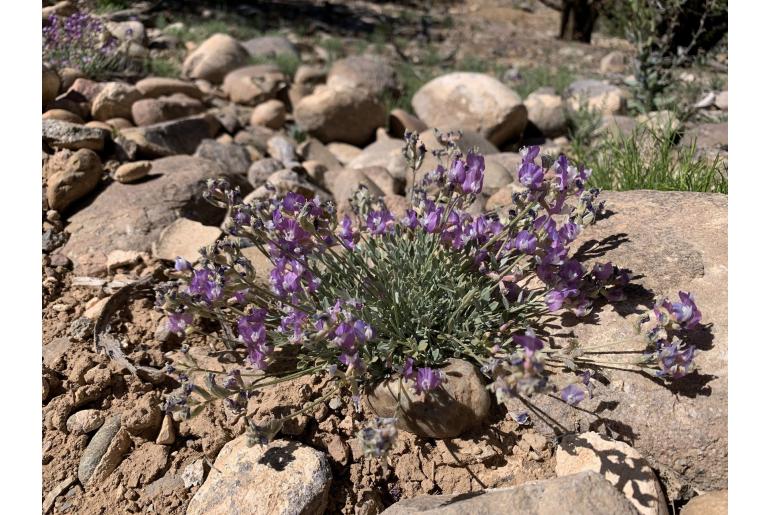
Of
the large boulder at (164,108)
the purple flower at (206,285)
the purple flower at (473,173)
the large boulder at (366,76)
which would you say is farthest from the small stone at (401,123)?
the purple flower at (206,285)

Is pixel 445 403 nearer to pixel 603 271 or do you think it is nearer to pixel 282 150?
pixel 603 271

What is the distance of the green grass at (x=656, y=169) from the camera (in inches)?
131

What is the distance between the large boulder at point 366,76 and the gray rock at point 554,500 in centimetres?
458

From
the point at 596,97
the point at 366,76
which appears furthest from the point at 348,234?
the point at 596,97

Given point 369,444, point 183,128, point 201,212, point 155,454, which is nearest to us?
point 369,444

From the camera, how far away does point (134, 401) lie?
Answer: 248 cm

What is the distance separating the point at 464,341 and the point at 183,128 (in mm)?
2942

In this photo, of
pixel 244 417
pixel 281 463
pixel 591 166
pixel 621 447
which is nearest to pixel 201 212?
pixel 244 417

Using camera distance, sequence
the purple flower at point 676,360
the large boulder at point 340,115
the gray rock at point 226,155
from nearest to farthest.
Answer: the purple flower at point 676,360
the gray rock at point 226,155
the large boulder at point 340,115

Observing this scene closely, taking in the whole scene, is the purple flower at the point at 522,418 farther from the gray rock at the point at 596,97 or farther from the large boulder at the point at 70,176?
the gray rock at the point at 596,97

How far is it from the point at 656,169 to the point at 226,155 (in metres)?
2.67

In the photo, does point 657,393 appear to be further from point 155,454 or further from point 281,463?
point 155,454

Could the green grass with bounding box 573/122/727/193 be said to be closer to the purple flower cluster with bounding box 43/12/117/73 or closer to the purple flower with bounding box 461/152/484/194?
the purple flower with bounding box 461/152/484/194

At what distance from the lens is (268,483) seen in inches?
80.9
